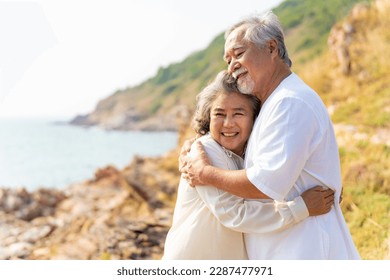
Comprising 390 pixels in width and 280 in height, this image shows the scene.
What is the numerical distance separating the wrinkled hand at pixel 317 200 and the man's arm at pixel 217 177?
0.22 meters

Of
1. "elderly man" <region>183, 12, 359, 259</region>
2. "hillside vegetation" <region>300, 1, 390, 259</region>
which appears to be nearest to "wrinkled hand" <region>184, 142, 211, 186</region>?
"elderly man" <region>183, 12, 359, 259</region>

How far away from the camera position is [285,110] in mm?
2863

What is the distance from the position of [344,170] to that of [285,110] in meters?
4.27

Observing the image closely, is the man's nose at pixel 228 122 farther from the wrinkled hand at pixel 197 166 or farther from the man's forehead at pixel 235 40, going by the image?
the man's forehead at pixel 235 40

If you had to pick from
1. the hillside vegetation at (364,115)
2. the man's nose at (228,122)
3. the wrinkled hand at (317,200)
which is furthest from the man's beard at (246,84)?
the hillside vegetation at (364,115)

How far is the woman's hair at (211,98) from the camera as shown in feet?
10.5

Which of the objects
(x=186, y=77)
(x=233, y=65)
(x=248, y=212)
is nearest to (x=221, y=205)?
(x=248, y=212)

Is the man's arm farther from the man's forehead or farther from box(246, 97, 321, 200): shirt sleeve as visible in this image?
the man's forehead

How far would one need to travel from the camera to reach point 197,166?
3.11 metres

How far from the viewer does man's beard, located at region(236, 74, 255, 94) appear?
312 cm

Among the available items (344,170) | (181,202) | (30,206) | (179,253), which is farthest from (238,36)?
(30,206)

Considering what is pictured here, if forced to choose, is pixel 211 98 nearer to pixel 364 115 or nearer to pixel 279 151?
pixel 279 151
